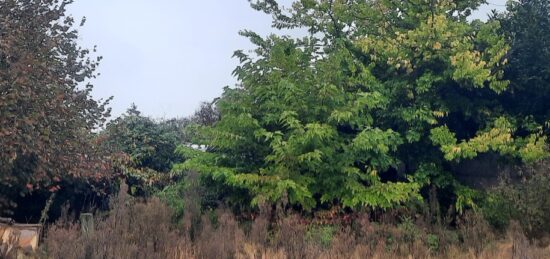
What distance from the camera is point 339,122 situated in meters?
10.2

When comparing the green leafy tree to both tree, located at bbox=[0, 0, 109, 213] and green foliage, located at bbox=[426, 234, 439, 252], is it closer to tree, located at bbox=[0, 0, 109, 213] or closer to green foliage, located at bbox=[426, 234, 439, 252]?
tree, located at bbox=[0, 0, 109, 213]

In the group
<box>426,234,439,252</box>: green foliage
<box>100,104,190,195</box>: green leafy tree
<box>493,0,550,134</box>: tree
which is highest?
<box>493,0,550,134</box>: tree

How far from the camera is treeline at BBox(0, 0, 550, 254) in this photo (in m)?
9.27

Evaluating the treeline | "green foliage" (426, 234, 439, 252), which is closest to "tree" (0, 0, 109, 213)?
the treeline

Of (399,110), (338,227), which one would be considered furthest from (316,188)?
(399,110)

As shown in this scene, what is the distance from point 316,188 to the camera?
989cm

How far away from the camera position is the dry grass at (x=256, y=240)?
6.11 meters

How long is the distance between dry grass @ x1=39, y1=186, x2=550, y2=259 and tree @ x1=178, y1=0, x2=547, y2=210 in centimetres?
155

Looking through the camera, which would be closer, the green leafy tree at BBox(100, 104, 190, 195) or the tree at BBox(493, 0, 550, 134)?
the tree at BBox(493, 0, 550, 134)

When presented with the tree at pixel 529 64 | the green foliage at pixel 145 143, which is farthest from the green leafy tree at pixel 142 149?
the tree at pixel 529 64

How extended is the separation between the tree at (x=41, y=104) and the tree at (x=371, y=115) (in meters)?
2.25

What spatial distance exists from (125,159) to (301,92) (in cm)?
473

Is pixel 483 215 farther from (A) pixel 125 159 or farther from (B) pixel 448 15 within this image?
(A) pixel 125 159

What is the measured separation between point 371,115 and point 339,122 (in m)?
1.48
